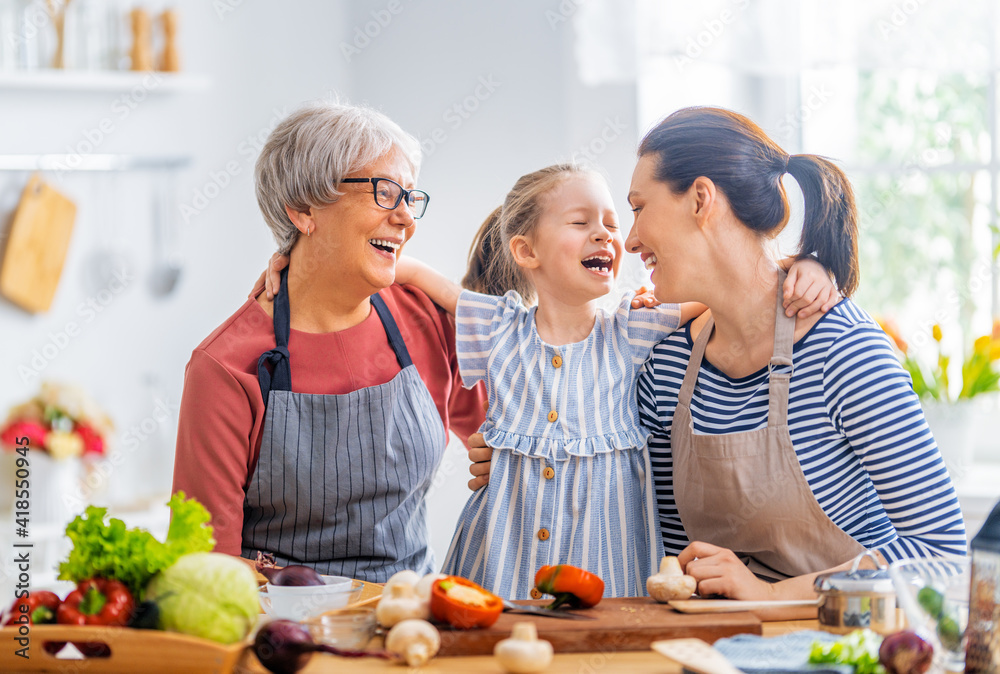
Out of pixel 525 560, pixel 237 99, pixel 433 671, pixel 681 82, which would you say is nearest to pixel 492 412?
pixel 525 560

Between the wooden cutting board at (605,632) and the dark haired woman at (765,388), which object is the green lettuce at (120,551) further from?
the dark haired woman at (765,388)

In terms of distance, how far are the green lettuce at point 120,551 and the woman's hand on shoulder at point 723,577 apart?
1.99ft

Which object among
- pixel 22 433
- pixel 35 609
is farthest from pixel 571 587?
pixel 22 433

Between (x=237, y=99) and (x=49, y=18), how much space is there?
57cm

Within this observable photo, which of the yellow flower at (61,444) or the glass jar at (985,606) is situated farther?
the yellow flower at (61,444)

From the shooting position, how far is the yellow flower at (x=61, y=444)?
232 cm

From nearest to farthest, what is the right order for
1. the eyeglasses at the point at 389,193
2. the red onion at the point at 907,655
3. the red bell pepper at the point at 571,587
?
the red onion at the point at 907,655 → the red bell pepper at the point at 571,587 → the eyeglasses at the point at 389,193

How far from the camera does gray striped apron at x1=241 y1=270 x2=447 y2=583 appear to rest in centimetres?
148

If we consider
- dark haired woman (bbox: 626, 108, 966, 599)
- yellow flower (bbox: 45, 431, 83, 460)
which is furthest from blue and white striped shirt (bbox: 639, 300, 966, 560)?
yellow flower (bbox: 45, 431, 83, 460)

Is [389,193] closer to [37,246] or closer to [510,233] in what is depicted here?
[510,233]

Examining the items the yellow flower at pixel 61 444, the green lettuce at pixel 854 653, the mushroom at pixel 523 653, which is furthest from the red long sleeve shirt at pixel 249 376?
the yellow flower at pixel 61 444

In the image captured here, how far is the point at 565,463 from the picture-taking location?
4.77 feet

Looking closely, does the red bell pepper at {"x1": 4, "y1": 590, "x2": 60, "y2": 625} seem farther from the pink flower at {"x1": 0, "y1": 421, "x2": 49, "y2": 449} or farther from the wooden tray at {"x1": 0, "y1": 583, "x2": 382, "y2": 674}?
the pink flower at {"x1": 0, "y1": 421, "x2": 49, "y2": 449}

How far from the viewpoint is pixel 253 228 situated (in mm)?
2900
